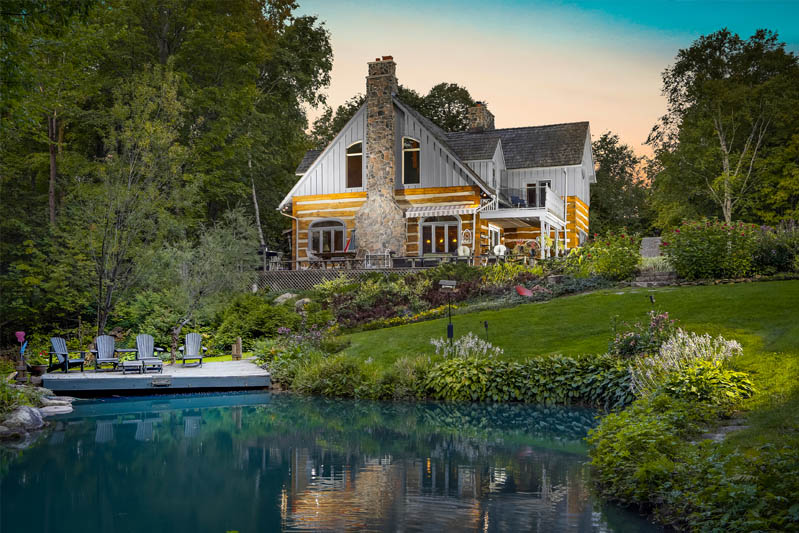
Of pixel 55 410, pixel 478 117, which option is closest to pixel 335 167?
pixel 478 117

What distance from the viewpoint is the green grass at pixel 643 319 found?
1090 cm

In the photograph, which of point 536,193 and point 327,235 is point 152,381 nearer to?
point 327,235

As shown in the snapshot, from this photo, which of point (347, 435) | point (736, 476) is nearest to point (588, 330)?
point (347, 435)

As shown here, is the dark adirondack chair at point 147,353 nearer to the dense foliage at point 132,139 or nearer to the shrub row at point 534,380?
the dense foliage at point 132,139

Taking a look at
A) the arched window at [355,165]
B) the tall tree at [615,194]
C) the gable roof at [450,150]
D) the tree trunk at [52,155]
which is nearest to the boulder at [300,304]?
the arched window at [355,165]

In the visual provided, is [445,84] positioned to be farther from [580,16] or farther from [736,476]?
[736,476]

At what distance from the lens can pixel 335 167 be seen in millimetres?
32188

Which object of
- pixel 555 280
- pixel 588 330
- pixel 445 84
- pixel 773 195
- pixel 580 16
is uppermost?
pixel 445 84

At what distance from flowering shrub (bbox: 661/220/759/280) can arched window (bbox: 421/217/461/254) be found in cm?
1260

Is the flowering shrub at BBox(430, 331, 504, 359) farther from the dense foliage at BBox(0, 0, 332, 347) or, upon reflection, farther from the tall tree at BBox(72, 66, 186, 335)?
the tall tree at BBox(72, 66, 186, 335)

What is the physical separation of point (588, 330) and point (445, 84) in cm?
3257

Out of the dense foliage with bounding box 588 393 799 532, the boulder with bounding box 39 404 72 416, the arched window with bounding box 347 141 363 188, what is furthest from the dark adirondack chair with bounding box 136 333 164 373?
the arched window with bounding box 347 141 363 188

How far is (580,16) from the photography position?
21109 mm

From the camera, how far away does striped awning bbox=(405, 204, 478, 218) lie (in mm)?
29625
